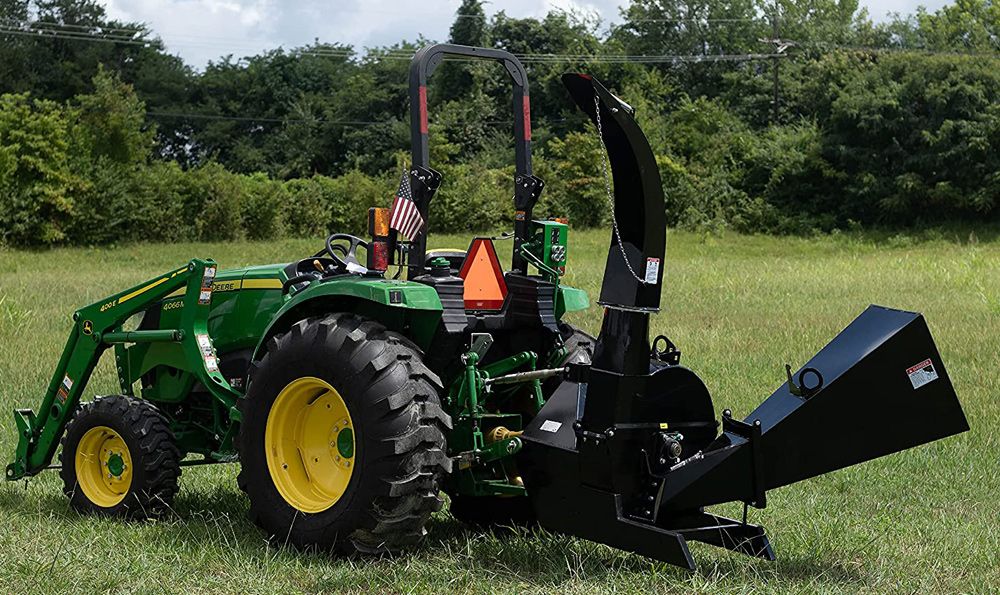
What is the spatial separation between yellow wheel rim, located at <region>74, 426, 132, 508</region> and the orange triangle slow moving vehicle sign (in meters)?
2.19

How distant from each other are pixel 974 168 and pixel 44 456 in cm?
3898

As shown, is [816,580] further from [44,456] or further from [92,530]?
[44,456]

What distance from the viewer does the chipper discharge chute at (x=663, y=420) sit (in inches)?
186

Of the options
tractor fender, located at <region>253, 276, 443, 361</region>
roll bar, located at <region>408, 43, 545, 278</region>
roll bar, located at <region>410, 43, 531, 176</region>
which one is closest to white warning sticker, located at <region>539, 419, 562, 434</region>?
tractor fender, located at <region>253, 276, 443, 361</region>

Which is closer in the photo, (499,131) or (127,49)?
(499,131)

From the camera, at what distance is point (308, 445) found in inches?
212

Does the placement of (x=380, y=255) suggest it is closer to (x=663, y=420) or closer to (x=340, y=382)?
(x=340, y=382)

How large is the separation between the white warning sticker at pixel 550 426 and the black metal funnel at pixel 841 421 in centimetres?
54

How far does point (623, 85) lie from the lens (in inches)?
2156

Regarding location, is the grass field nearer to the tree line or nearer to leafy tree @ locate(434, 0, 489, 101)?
the tree line

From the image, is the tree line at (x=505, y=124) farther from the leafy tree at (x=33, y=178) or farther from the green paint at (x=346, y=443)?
the green paint at (x=346, y=443)

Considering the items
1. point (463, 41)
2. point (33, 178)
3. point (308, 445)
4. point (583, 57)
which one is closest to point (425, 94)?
point (308, 445)

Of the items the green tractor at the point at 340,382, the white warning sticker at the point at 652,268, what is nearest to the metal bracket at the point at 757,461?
the white warning sticker at the point at 652,268

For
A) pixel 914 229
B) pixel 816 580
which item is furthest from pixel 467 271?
pixel 914 229
